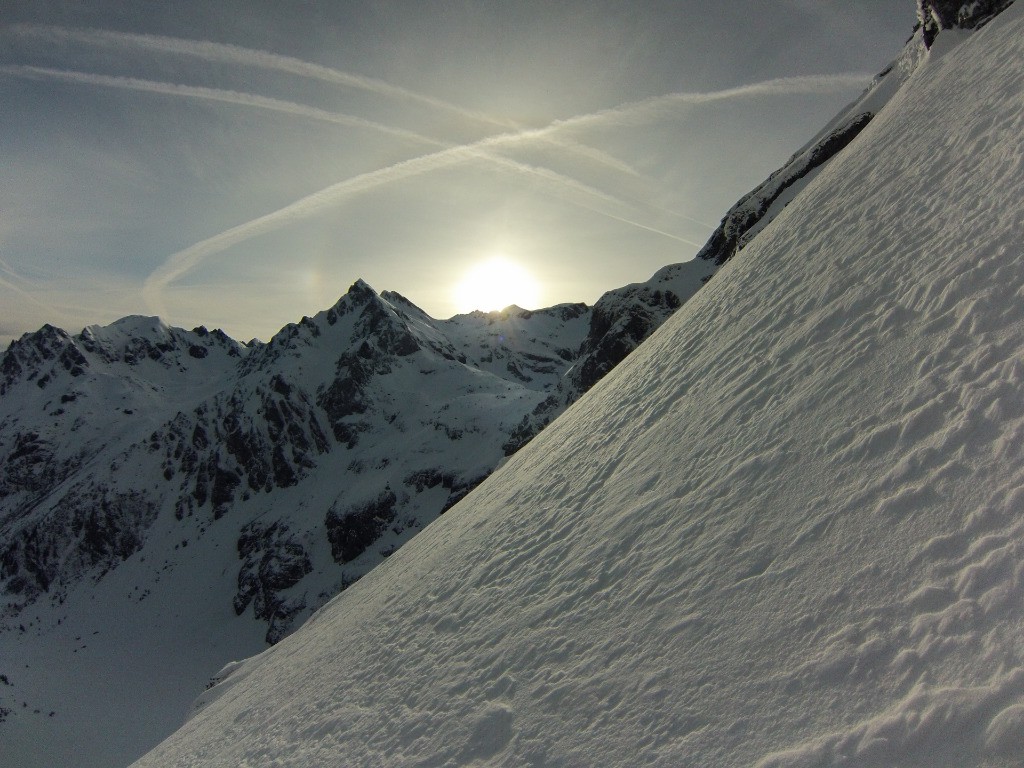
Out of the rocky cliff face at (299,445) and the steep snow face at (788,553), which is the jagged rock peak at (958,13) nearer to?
the steep snow face at (788,553)

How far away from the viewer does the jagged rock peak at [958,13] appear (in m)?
15.6

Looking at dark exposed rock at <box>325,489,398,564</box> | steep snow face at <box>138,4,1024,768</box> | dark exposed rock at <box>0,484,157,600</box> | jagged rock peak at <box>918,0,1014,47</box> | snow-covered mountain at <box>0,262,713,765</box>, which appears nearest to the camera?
steep snow face at <box>138,4,1024,768</box>

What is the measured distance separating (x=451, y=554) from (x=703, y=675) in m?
9.31

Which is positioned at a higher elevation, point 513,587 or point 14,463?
point 14,463

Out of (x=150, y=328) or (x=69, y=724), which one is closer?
(x=69, y=724)

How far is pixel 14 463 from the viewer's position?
130 meters

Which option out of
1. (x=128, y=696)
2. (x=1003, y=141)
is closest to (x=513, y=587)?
(x=1003, y=141)

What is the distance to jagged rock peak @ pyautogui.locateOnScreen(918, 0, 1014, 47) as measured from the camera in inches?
613

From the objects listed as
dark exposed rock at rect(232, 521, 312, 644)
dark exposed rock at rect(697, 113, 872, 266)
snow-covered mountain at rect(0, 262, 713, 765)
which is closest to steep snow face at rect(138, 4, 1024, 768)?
dark exposed rock at rect(697, 113, 872, 266)

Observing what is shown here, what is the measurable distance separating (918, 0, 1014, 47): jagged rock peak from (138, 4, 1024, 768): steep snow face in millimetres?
3534

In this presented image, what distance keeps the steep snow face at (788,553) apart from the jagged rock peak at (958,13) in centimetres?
353

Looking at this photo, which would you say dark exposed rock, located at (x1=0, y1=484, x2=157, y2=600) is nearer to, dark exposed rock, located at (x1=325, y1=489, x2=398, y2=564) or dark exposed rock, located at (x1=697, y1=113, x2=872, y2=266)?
dark exposed rock, located at (x1=325, y1=489, x2=398, y2=564)

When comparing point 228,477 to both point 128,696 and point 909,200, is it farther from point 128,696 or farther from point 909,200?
point 909,200

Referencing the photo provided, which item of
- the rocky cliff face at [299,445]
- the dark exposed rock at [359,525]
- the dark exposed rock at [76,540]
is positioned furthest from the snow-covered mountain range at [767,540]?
the dark exposed rock at [76,540]
